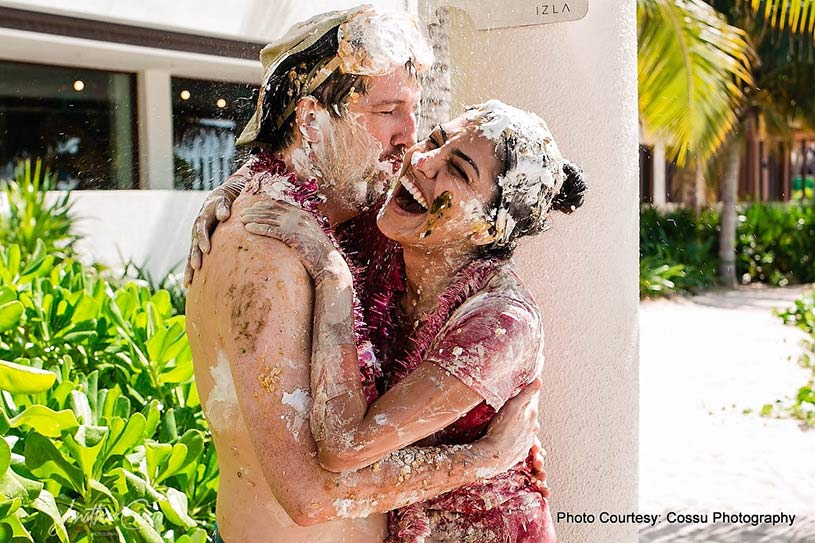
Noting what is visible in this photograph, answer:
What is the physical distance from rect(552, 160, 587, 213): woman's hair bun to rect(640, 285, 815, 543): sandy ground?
3.92 meters

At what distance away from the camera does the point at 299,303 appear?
1542 mm

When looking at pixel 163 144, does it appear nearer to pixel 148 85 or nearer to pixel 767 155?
pixel 148 85

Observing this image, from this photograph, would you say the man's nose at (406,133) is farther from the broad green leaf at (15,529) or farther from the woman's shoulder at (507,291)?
the broad green leaf at (15,529)

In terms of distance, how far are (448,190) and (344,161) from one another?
0.22 meters

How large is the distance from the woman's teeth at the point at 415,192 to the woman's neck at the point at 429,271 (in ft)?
0.37

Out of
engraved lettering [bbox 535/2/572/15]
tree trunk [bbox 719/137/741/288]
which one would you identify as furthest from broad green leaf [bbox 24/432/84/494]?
tree trunk [bbox 719/137/741/288]

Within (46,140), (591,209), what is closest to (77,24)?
(46,140)

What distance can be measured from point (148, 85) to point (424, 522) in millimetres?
6584

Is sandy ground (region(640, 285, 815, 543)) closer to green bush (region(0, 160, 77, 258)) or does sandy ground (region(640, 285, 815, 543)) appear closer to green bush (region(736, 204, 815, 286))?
green bush (region(0, 160, 77, 258))

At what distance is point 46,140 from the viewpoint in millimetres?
7926

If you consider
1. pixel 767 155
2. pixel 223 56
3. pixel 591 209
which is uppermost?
pixel 223 56

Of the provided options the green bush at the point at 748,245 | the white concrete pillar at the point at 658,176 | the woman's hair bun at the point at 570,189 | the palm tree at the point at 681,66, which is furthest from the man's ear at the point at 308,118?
the white concrete pillar at the point at 658,176

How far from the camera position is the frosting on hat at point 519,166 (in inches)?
64.4

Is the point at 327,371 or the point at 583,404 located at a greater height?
the point at 327,371
